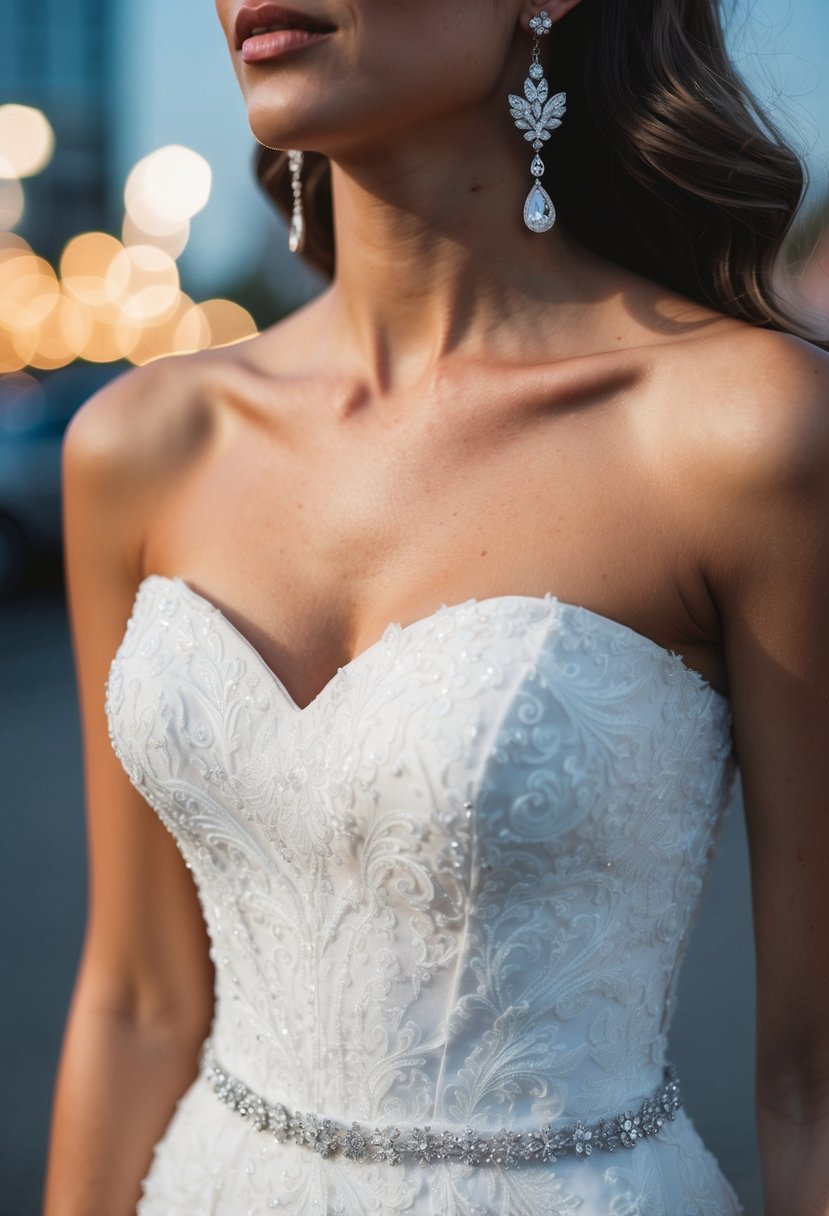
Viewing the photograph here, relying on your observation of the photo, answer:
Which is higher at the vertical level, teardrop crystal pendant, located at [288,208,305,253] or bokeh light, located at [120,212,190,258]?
teardrop crystal pendant, located at [288,208,305,253]

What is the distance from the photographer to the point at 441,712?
1.74m

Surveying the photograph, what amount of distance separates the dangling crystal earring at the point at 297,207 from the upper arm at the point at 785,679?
1.00m

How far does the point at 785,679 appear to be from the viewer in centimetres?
174

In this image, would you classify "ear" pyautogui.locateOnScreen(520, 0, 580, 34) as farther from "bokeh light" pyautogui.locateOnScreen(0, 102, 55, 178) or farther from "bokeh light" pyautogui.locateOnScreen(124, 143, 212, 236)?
"bokeh light" pyautogui.locateOnScreen(0, 102, 55, 178)

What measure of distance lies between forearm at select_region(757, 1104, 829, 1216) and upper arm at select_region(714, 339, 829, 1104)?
1.5 inches

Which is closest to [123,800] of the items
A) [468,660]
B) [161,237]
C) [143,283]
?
[468,660]

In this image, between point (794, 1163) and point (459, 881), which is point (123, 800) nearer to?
point (459, 881)

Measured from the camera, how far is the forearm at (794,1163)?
1.71 m

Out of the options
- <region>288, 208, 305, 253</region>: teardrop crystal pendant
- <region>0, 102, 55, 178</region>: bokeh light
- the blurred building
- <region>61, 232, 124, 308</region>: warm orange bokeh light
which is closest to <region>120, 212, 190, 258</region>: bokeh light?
<region>0, 102, 55, 178</region>: bokeh light

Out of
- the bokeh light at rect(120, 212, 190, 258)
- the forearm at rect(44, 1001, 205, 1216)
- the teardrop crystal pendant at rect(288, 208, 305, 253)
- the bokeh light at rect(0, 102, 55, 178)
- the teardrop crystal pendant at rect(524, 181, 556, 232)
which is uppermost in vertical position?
the teardrop crystal pendant at rect(524, 181, 556, 232)

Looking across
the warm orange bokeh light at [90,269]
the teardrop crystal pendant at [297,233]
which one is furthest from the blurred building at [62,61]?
the teardrop crystal pendant at [297,233]

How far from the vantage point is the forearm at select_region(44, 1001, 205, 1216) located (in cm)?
208

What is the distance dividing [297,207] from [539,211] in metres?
0.63

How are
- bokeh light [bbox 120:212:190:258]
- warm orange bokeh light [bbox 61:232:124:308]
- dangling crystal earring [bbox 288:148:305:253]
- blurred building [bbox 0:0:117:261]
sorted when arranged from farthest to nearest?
blurred building [bbox 0:0:117:261] → warm orange bokeh light [bbox 61:232:124:308] → bokeh light [bbox 120:212:190:258] → dangling crystal earring [bbox 288:148:305:253]
